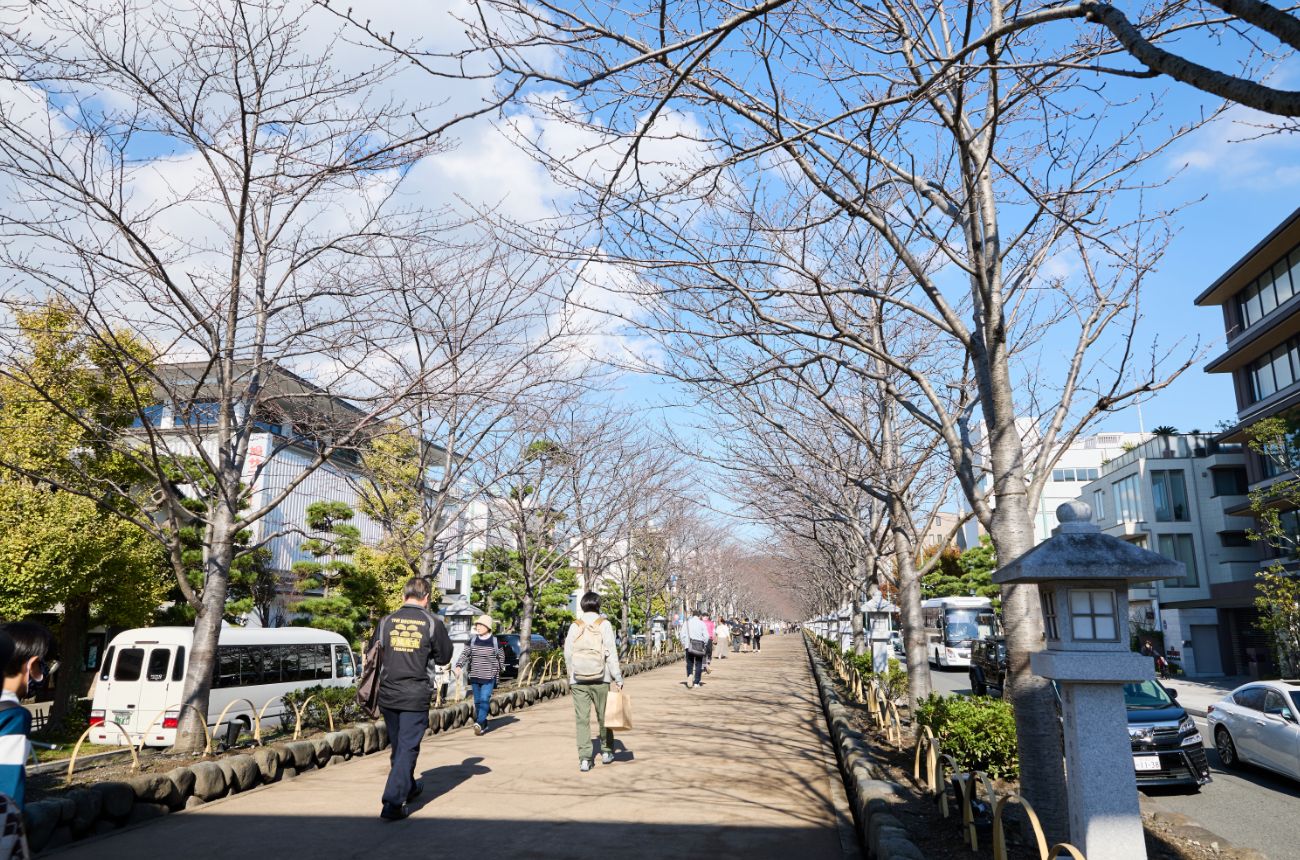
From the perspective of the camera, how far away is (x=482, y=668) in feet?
39.2

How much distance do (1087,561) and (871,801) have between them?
2.47 metres

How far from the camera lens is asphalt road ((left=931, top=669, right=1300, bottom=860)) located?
7.55 meters

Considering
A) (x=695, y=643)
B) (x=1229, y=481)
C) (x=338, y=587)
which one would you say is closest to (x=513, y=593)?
(x=338, y=587)

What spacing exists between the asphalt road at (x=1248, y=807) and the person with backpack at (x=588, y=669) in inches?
229

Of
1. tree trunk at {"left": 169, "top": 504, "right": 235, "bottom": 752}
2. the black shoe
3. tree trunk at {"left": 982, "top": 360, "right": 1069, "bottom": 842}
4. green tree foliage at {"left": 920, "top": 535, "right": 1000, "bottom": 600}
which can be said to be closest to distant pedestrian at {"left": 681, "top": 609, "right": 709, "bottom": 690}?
tree trunk at {"left": 169, "top": 504, "right": 235, "bottom": 752}

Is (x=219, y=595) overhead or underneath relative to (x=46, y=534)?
underneath

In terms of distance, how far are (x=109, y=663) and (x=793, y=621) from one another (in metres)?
142

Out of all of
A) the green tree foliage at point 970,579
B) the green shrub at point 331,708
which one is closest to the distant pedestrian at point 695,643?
the green shrub at point 331,708

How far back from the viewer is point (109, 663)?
1427 cm

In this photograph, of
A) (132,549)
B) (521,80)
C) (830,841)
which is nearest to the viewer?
(521,80)

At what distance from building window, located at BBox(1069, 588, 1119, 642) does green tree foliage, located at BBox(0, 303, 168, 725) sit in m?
15.2

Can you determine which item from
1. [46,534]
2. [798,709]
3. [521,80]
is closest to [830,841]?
[521,80]

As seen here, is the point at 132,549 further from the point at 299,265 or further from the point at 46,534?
the point at 299,265

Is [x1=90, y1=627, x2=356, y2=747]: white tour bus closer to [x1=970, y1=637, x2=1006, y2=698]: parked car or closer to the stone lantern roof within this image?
the stone lantern roof
